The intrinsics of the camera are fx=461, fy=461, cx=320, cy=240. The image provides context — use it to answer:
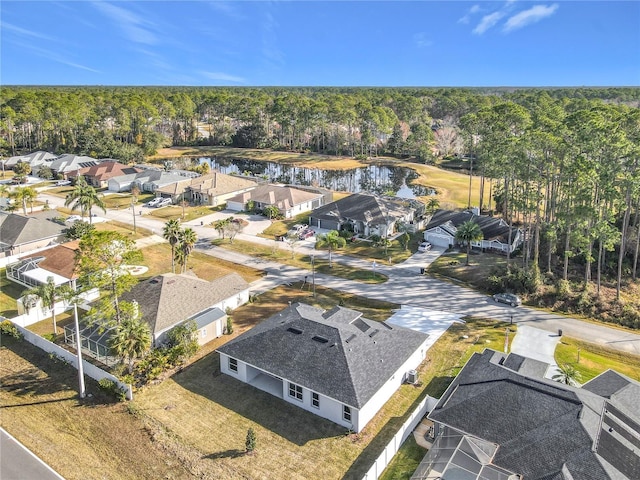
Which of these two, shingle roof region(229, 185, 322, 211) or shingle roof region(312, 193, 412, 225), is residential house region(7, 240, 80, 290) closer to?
shingle roof region(229, 185, 322, 211)

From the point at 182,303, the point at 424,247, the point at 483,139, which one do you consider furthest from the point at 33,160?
the point at 483,139

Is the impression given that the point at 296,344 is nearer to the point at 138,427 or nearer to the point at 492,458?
the point at 138,427

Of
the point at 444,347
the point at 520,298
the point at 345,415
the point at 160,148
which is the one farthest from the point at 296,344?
the point at 160,148

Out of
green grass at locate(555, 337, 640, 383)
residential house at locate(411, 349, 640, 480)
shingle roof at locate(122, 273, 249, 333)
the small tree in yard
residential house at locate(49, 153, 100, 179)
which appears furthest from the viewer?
residential house at locate(49, 153, 100, 179)

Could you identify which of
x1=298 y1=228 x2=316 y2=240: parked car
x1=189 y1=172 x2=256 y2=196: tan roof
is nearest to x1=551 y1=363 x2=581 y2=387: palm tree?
x1=298 y1=228 x2=316 y2=240: parked car

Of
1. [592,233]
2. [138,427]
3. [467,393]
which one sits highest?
[592,233]

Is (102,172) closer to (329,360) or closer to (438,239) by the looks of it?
(438,239)
